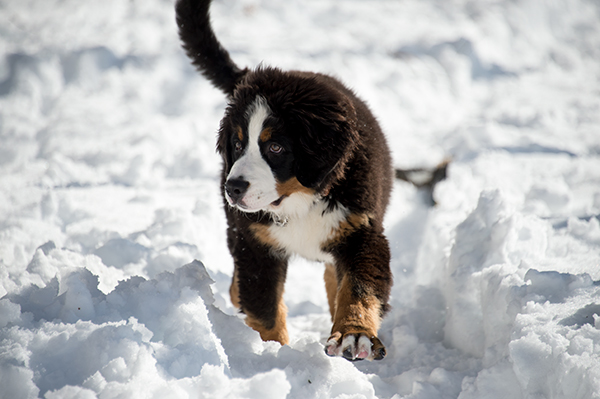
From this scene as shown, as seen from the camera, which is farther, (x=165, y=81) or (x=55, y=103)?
(x=165, y=81)

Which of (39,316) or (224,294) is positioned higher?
(39,316)

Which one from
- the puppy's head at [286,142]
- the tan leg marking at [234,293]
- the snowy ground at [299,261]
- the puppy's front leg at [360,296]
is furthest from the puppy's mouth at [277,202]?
the tan leg marking at [234,293]

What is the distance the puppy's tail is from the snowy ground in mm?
1198

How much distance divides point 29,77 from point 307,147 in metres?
5.13

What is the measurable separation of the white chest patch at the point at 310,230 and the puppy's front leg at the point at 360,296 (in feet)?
0.33

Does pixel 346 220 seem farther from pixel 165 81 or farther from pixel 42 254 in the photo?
pixel 165 81

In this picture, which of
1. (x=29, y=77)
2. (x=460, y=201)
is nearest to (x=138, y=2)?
(x=29, y=77)

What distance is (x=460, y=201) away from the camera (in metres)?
4.46

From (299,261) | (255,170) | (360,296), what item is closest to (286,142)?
(255,170)

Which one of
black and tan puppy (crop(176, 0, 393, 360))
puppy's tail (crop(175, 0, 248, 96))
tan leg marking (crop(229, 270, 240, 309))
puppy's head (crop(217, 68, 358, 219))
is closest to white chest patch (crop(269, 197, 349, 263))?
black and tan puppy (crop(176, 0, 393, 360))

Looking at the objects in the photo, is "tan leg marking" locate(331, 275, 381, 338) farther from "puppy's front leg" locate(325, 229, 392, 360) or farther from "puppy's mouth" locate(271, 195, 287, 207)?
"puppy's mouth" locate(271, 195, 287, 207)

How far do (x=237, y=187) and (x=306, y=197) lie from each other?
0.41 metres

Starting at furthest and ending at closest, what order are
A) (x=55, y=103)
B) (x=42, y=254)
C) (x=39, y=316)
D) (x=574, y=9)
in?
1. (x=574, y=9)
2. (x=55, y=103)
3. (x=42, y=254)
4. (x=39, y=316)

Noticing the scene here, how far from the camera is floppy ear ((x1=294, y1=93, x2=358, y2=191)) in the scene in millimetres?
2184
